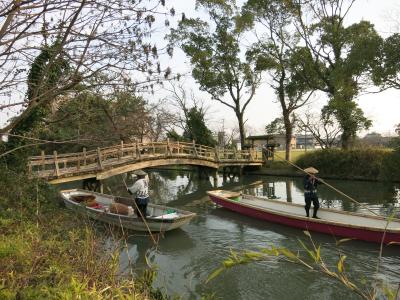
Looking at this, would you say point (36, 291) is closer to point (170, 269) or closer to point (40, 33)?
point (40, 33)

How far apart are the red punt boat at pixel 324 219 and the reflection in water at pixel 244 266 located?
25cm

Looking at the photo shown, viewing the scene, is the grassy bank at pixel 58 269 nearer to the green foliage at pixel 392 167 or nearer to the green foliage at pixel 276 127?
the green foliage at pixel 392 167

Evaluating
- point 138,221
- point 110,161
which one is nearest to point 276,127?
point 110,161

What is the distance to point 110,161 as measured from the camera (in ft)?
63.0

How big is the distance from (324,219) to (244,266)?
Answer: 4.88 metres

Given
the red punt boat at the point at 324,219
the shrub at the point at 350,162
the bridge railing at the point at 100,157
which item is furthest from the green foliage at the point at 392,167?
the bridge railing at the point at 100,157

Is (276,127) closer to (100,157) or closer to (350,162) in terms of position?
(350,162)

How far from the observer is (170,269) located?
9.18 m

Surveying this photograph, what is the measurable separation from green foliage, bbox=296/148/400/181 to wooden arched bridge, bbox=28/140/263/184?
23.0 ft

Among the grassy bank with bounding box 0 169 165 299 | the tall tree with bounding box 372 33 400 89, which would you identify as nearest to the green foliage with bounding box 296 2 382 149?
the tall tree with bounding box 372 33 400 89

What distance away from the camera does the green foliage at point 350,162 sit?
2489 cm

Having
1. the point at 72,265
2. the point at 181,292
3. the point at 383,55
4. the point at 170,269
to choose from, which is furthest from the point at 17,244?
the point at 383,55

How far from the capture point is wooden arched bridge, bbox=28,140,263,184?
15812mm

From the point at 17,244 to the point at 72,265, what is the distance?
3.67ft
